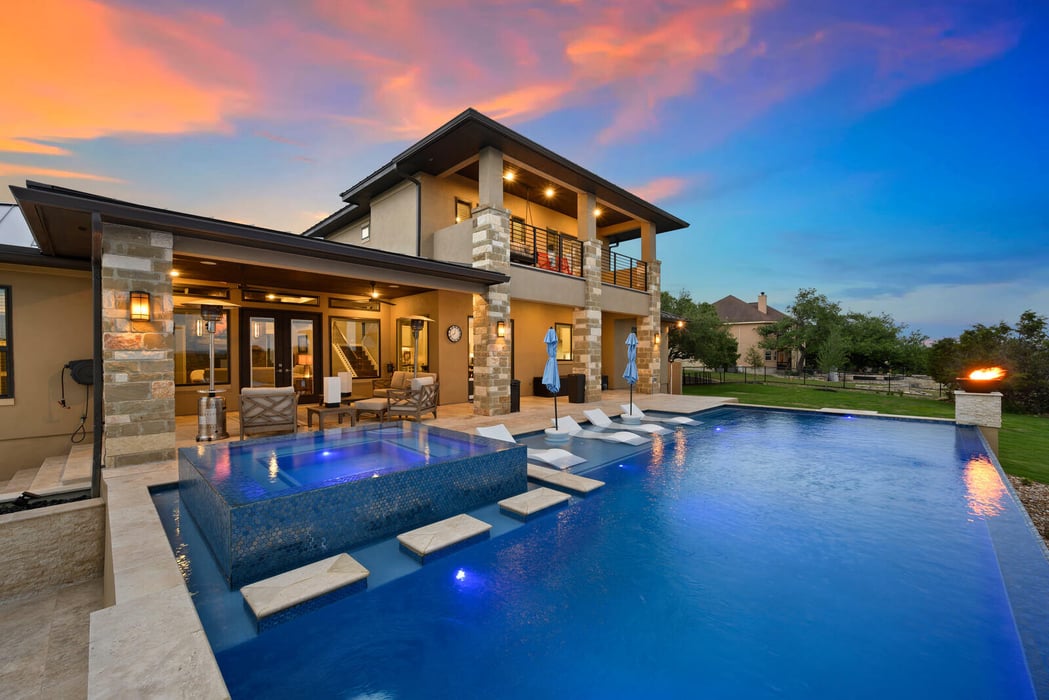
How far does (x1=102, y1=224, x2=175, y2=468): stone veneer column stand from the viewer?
542cm

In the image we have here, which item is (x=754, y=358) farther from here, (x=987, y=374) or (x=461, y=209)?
(x=461, y=209)

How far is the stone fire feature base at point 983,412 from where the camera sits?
9.66 m

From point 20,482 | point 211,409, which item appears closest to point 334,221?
point 211,409

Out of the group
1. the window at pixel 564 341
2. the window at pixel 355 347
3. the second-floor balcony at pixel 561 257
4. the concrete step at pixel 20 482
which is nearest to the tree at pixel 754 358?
the second-floor balcony at pixel 561 257

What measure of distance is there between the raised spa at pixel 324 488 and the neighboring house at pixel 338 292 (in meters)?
1.99

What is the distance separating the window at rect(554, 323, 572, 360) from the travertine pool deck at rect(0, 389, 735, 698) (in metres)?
12.9

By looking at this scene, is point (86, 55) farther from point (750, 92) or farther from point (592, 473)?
point (750, 92)

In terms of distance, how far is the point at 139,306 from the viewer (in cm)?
554

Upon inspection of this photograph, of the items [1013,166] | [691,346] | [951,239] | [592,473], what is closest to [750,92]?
[691,346]

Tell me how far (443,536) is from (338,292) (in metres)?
9.91

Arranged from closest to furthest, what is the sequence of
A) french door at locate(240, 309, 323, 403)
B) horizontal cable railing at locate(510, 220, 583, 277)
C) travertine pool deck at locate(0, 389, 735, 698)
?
travertine pool deck at locate(0, 389, 735, 698) < french door at locate(240, 309, 323, 403) < horizontal cable railing at locate(510, 220, 583, 277)

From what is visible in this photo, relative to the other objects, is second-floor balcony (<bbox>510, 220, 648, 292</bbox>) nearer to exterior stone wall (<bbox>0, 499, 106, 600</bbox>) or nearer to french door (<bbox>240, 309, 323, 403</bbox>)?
french door (<bbox>240, 309, 323, 403</bbox>)

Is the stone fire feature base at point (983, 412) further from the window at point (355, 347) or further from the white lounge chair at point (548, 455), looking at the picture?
the window at point (355, 347)

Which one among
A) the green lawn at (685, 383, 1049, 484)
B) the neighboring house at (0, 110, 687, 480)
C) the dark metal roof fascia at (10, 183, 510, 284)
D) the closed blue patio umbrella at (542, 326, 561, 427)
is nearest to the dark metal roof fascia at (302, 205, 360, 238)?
the neighboring house at (0, 110, 687, 480)
